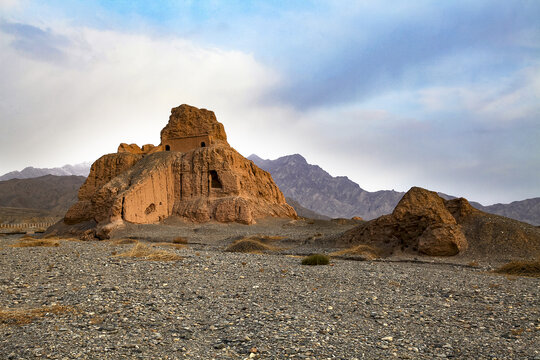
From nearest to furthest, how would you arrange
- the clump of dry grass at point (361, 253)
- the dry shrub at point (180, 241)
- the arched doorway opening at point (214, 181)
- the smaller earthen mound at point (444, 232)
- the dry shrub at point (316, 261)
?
the dry shrub at point (316, 261) → the smaller earthen mound at point (444, 232) → the clump of dry grass at point (361, 253) → the dry shrub at point (180, 241) → the arched doorway opening at point (214, 181)

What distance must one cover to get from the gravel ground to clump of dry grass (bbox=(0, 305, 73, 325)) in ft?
0.21

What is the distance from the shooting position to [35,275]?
8836 millimetres

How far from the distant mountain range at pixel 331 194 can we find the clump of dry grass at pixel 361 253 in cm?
12907

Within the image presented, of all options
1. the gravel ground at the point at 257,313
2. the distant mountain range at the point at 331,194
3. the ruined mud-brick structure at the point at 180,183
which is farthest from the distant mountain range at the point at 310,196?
the gravel ground at the point at 257,313

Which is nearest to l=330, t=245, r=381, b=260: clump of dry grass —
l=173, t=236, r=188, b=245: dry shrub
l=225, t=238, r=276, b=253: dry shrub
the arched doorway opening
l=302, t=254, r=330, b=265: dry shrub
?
l=302, t=254, r=330, b=265: dry shrub

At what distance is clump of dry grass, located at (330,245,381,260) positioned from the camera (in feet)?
52.3

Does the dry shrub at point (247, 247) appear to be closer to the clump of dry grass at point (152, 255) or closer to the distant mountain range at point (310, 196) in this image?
the clump of dry grass at point (152, 255)

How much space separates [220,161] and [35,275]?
26.0m

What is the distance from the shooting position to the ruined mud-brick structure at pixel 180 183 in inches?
1131

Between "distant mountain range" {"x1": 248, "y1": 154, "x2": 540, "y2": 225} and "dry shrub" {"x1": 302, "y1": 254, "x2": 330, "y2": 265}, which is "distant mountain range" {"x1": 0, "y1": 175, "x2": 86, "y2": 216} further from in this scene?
"dry shrub" {"x1": 302, "y1": 254, "x2": 330, "y2": 265}

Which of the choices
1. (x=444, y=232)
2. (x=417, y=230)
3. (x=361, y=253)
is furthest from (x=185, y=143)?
(x=444, y=232)

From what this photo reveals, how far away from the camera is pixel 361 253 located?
16484 mm

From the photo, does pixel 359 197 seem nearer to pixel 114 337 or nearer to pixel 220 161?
pixel 220 161

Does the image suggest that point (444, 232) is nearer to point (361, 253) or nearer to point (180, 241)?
point (361, 253)
